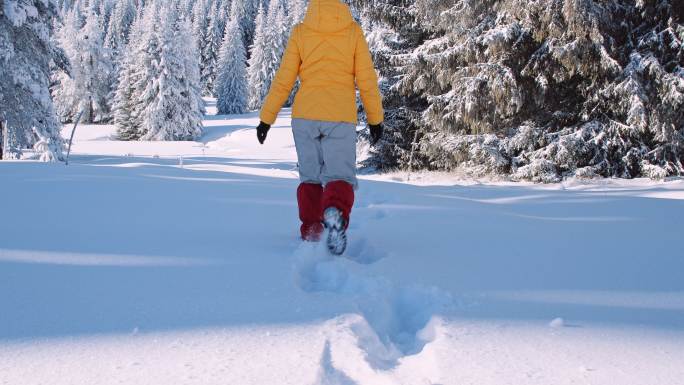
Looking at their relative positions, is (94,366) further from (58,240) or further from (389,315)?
(58,240)

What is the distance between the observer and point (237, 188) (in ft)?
15.0

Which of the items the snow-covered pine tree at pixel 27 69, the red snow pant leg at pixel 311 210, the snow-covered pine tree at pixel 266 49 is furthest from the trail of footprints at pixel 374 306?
the snow-covered pine tree at pixel 266 49

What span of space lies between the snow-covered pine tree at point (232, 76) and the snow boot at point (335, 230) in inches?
1854

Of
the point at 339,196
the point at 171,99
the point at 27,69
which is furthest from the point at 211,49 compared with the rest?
the point at 339,196

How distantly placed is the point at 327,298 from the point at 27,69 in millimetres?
13378

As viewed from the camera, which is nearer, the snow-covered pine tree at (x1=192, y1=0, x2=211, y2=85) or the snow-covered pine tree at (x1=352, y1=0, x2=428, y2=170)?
the snow-covered pine tree at (x1=352, y1=0, x2=428, y2=170)

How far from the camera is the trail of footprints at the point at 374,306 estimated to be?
131 centimetres

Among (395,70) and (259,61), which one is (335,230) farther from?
(259,61)

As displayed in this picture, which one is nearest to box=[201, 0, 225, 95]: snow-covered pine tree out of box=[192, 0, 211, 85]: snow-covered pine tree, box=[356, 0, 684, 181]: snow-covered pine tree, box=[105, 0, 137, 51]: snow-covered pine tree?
box=[192, 0, 211, 85]: snow-covered pine tree

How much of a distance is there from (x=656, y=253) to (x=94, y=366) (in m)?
2.51

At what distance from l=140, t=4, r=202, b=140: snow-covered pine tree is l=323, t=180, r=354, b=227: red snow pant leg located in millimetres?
33194

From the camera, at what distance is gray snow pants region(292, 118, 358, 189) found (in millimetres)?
2844

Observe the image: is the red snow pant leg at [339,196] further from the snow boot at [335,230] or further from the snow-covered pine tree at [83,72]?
the snow-covered pine tree at [83,72]

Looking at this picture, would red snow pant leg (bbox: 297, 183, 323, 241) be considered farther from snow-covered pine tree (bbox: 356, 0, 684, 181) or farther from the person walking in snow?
snow-covered pine tree (bbox: 356, 0, 684, 181)
